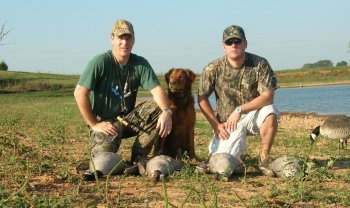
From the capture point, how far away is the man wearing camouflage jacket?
19.4 ft

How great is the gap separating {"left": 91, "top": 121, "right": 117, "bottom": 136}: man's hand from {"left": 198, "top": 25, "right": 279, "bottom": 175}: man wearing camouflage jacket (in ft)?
3.78

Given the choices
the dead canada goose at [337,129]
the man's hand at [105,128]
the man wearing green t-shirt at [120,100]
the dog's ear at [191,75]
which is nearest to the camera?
the man's hand at [105,128]

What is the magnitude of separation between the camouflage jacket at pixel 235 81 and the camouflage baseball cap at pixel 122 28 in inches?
41.6

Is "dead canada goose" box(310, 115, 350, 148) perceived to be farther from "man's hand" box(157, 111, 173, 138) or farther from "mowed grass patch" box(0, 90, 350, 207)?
"man's hand" box(157, 111, 173, 138)

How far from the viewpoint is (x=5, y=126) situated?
9.77m

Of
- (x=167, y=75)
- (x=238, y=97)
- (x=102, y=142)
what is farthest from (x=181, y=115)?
(x=102, y=142)

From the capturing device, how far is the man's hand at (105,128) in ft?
18.7

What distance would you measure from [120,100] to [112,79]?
29 centimetres

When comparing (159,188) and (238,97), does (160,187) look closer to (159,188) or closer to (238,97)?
(159,188)

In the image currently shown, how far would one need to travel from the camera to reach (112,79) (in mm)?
6039

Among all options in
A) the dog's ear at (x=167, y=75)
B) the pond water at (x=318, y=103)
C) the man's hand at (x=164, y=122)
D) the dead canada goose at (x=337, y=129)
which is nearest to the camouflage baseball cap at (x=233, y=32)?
the man's hand at (x=164, y=122)

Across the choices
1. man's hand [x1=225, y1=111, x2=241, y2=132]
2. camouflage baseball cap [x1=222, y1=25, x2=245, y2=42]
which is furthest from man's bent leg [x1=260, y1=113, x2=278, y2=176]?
camouflage baseball cap [x1=222, y1=25, x2=245, y2=42]

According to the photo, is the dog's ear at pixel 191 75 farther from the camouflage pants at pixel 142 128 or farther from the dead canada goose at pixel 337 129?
the dead canada goose at pixel 337 129

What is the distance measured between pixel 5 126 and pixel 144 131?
14.7 feet
